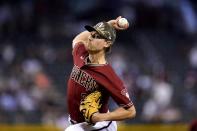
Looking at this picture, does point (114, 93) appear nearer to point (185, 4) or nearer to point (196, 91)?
point (196, 91)

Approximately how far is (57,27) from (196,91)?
4.03m

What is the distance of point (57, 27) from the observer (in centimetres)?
1925

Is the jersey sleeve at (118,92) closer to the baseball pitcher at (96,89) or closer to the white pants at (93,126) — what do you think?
the baseball pitcher at (96,89)

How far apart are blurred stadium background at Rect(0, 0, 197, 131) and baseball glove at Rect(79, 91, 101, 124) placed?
23.1 ft

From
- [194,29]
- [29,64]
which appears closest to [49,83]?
[29,64]

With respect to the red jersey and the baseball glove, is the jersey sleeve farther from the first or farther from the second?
the baseball glove

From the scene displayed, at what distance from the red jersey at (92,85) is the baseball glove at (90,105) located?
0.05 meters

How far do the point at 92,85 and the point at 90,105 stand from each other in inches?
8.5

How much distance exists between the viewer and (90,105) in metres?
7.93

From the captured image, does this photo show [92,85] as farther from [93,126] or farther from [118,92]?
[93,126]

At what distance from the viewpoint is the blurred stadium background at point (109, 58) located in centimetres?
1616

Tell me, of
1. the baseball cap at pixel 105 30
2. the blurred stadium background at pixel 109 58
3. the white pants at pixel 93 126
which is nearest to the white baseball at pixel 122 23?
the baseball cap at pixel 105 30

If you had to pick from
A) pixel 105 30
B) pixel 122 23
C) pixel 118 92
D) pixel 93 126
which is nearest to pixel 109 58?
pixel 122 23

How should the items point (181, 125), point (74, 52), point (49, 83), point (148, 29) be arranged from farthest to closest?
point (148, 29)
point (49, 83)
point (181, 125)
point (74, 52)
